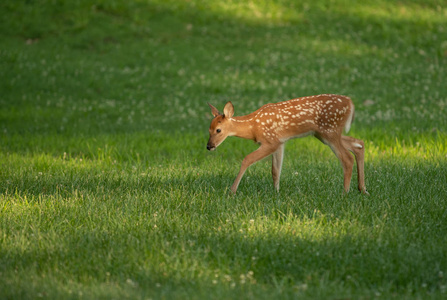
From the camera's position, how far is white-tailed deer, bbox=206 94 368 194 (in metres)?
7.27

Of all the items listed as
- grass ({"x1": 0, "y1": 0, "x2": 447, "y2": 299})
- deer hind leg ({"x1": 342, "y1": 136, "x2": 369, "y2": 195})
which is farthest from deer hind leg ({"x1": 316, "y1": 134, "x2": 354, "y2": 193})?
grass ({"x1": 0, "y1": 0, "x2": 447, "y2": 299})

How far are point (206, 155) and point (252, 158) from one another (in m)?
3.34

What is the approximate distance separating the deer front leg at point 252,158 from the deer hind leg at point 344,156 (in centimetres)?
70

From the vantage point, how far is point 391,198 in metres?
6.78

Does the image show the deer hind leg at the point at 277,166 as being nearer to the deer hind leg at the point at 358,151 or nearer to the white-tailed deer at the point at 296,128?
the white-tailed deer at the point at 296,128

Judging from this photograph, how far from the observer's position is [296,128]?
24.1 feet

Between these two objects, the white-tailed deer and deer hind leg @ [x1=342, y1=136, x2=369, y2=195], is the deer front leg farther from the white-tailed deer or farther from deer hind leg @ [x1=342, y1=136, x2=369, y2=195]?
deer hind leg @ [x1=342, y1=136, x2=369, y2=195]

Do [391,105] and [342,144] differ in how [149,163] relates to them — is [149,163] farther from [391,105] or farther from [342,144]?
[391,105]

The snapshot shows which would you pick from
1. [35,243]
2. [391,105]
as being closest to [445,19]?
[391,105]

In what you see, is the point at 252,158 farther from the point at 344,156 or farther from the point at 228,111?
the point at 344,156

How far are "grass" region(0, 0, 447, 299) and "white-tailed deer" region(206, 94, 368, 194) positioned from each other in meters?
0.42

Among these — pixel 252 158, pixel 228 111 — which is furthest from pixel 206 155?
pixel 252 158

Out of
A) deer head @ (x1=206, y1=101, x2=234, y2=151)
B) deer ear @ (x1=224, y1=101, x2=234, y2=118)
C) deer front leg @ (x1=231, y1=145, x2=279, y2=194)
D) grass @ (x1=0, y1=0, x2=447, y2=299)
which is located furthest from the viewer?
deer ear @ (x1=224, y1=101, x2=234, y2=118)

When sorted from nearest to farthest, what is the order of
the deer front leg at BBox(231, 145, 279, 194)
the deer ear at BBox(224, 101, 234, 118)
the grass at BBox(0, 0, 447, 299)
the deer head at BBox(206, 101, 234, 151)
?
the grass at BBox(0, 0, 447, 299)
the deer front leg at BBox(231, 145, 279, 194)
the deer head at BBox(206, 101, 234, 151)
the deer ear at BBox(224, 101, 234, 118)
